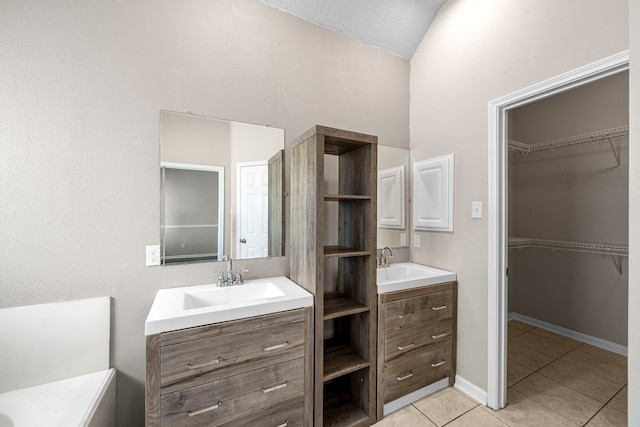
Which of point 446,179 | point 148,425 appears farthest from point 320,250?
point 446,179

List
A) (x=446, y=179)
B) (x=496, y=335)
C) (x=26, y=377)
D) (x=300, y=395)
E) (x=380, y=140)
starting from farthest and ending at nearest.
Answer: (x=380, y=140) < (x=446, y=179) < (x=496, y=335) < (x=300, y=395) < (x=26, y=377)

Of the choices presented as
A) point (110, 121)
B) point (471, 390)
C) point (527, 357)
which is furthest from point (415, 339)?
point (110, 121)

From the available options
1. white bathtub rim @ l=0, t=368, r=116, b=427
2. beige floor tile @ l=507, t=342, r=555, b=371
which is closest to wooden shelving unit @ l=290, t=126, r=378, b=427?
white bathtub rim @ l=0, t=368, r=116, b=427

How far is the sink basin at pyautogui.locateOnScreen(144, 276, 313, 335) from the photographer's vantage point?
1178 mm

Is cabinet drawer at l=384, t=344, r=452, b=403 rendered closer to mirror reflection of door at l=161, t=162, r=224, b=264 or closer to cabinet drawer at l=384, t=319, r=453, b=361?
cabinet drawer at l=384, t=319, r=453, b=361

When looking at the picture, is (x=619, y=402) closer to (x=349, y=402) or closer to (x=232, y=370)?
(x=349, y=402)

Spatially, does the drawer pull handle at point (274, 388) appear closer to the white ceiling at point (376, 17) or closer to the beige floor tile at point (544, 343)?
the white ceiling at point (376, 17)

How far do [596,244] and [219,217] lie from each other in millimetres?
3457

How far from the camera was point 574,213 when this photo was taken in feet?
9.16

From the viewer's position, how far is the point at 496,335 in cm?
180

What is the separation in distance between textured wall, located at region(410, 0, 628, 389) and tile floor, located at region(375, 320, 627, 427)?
0.78 feet

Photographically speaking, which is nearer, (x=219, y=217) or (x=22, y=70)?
(x=22, y=70)

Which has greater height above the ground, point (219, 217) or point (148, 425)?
point (219, 217)

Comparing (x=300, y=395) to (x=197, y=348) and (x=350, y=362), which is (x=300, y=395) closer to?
(x=350, y=362)
